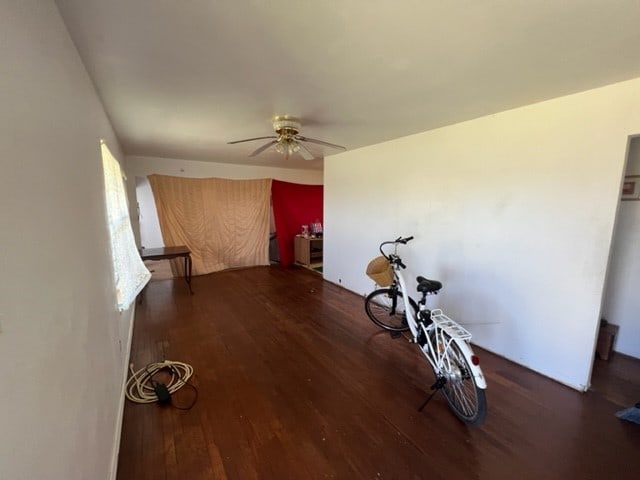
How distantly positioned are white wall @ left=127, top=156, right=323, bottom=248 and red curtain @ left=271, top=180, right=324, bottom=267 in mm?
386

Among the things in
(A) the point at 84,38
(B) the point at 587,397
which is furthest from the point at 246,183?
(B) the point at 587,397

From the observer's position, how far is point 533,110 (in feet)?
7.39

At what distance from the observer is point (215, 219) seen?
552 cm

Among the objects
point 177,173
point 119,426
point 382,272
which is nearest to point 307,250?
point 177,173

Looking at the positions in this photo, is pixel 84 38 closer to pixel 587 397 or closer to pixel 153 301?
pixel 153 301

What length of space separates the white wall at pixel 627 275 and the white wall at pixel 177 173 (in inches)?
211

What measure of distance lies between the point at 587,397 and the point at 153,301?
474cm

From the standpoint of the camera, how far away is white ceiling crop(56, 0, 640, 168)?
118cm

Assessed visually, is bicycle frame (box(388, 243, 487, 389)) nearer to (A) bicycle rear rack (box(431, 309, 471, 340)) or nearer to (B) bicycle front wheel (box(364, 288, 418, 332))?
(A) bicycle rear rack (box(431, 309, 471, 340))

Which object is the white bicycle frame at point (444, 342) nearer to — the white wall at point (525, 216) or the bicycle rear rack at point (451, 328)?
the bicycle rear rack at point (451, 328)

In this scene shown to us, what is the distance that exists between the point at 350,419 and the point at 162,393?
1.36m

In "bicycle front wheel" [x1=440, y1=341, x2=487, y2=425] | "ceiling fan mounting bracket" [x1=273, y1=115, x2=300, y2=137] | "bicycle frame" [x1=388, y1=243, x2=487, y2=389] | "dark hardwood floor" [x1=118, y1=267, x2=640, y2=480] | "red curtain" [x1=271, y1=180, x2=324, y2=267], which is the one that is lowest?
"dark hardwood floor" [x1=118, y1=267, x2=640, y2=480]

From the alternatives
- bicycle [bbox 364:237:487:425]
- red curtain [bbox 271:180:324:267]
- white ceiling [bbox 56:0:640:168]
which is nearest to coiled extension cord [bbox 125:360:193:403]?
bicycle [bbox 364:237:487:425]

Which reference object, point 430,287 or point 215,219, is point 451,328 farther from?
point 215,219
